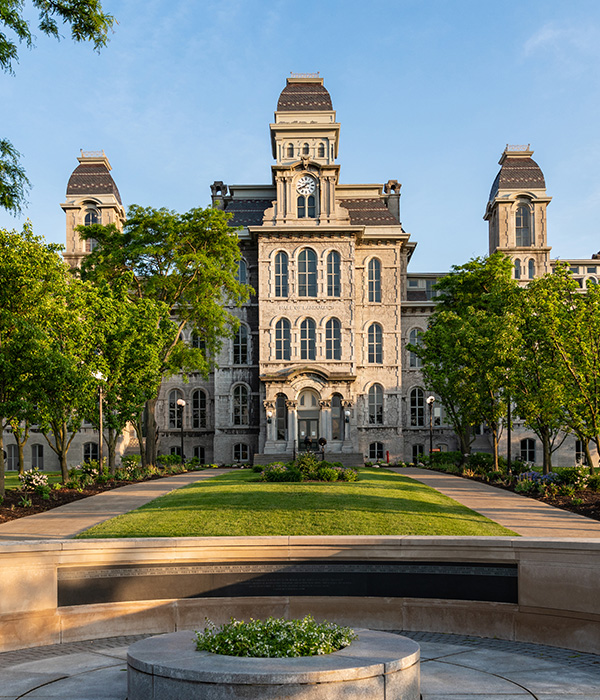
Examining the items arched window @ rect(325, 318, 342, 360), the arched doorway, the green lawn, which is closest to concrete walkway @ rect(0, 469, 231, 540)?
the green lawn

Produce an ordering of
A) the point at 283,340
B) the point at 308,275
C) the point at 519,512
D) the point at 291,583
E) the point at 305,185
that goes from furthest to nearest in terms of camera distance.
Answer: the point at 305,185 → the point at 308,275 → the point at 283,340 → the point at 519,512 → the point at 291,583

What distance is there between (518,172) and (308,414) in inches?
1049

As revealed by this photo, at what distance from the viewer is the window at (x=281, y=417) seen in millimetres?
45562

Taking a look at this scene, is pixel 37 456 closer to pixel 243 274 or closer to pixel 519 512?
pixel 243 274

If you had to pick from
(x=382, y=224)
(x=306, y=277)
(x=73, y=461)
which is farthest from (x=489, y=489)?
(x=73, y=461)

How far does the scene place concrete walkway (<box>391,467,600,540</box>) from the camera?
15.7 m

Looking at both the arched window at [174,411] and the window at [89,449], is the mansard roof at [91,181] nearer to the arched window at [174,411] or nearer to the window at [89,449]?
the arched window at [174,411]

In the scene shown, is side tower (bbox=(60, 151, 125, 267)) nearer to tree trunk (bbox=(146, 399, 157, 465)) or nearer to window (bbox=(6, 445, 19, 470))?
window (bbox=(6, 445, 19, 470))

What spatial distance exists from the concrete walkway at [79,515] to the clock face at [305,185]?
26062mm

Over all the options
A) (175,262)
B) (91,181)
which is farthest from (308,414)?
(91,181)

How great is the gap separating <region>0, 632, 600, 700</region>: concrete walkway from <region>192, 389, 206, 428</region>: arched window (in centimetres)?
4237

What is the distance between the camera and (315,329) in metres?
45.8

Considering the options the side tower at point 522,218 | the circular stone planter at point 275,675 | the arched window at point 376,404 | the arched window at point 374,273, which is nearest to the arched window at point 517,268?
the side tower at point 522,218

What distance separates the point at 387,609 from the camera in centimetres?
930
